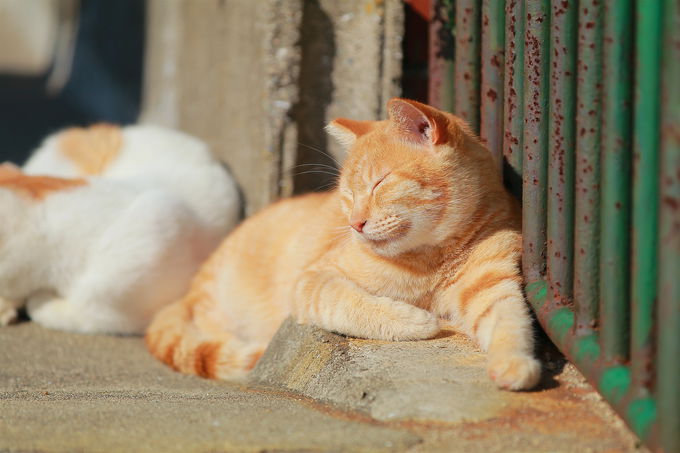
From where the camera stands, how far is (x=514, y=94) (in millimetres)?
2646

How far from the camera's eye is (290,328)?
2.89 metres

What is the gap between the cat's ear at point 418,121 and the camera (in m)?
2.56

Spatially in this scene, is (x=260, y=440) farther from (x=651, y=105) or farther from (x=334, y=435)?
(x=651, y=105)

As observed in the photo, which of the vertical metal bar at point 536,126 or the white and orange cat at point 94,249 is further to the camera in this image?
the white and orange cat at point 94,249

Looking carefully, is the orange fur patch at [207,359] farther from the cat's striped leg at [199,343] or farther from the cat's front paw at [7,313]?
the cat's front paw at [7,313]

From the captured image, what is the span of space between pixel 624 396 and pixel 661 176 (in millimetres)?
515

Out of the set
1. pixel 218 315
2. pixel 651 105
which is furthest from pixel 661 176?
pixel 218 315

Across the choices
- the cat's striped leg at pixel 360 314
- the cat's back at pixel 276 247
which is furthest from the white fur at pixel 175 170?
the cat's striped leg at pixel 360 314

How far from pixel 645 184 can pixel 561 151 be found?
55 centimetres

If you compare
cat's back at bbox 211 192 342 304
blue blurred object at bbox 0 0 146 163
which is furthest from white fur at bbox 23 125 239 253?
blue blurred object at bbox 0 0 146 163

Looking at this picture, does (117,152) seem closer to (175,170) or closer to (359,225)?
(175,170)

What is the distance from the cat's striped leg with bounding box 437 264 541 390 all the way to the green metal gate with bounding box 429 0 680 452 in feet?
0.20

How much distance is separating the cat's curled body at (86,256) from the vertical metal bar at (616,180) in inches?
99.5

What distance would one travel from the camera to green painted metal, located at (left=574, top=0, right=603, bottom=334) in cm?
199
